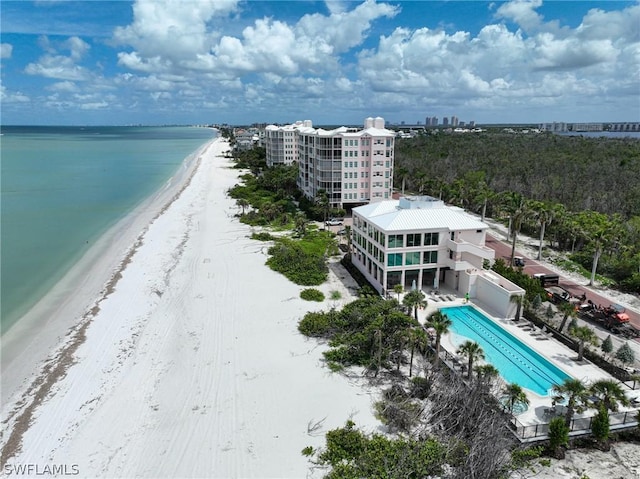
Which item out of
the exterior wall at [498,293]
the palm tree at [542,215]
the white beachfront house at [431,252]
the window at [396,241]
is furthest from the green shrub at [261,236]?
the palm tree at [542,215]

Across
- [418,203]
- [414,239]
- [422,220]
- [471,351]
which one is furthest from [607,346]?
[418,203]

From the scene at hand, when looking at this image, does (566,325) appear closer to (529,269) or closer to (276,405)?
(529,269)

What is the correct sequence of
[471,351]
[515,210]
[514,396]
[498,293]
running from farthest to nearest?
[515,210] < [498,293] < [471,351] < [514,396]

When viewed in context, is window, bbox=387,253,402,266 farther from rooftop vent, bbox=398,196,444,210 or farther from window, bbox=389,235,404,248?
rooftop vent, bbox=398,196,444,210

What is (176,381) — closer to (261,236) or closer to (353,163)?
(261,236)

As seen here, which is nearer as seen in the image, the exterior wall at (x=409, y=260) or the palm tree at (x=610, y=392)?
the palm tree at (x=610, y=392)

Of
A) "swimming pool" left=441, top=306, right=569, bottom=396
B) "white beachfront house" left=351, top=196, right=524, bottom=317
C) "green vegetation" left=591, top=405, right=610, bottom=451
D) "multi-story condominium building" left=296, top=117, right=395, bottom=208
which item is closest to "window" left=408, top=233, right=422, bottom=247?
"white beachfront house" left=351, top=196, right=524, bottom=317

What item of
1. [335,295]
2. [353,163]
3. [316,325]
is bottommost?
[335,295]

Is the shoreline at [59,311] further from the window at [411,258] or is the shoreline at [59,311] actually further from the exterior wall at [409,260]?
the window at [411,258]
